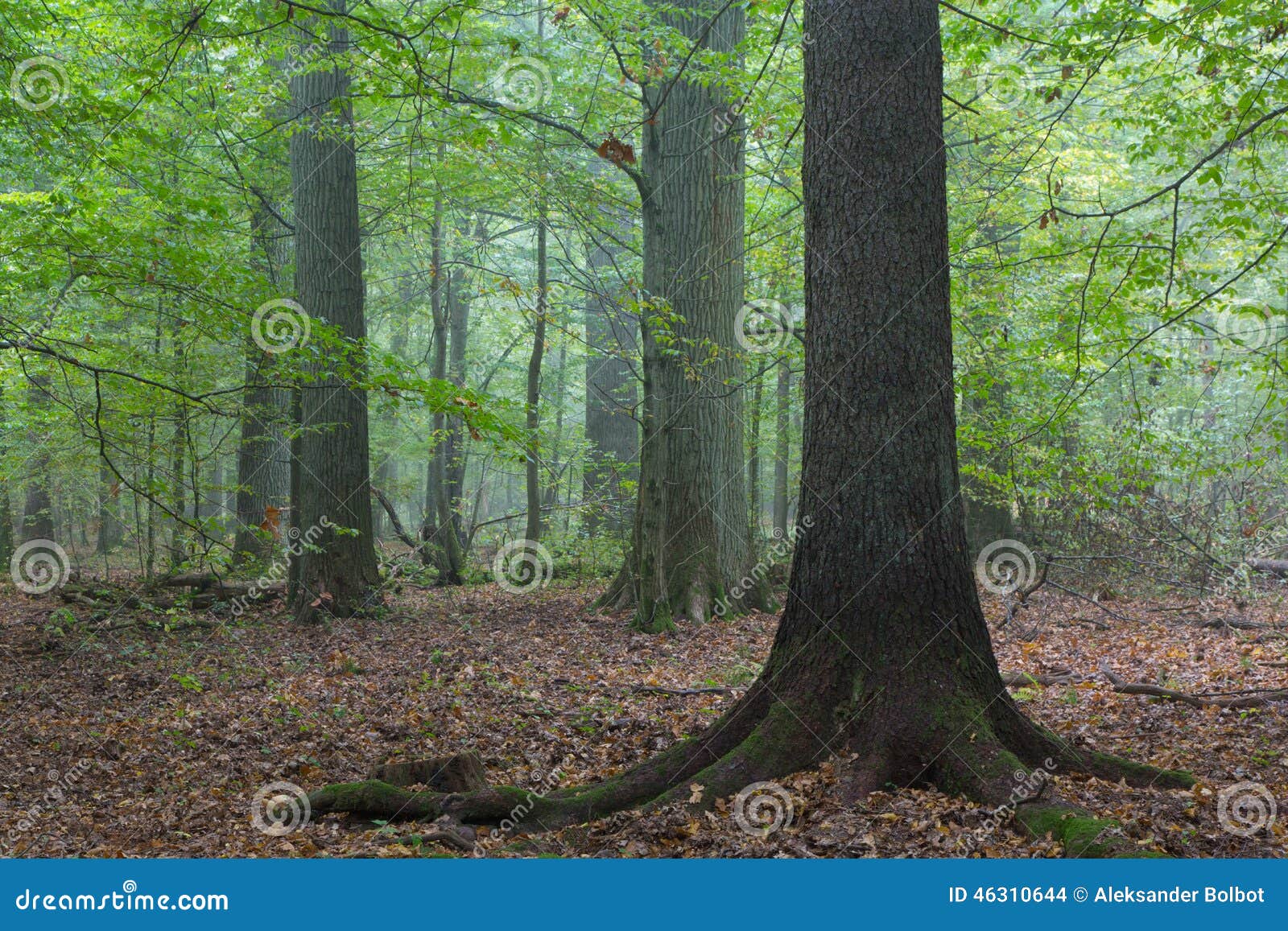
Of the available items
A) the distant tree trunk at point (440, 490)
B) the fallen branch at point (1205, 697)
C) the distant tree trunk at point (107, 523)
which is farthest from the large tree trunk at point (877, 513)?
the distant tree trunk at point (107, 523)

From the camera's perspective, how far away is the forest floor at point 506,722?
13.5 ft

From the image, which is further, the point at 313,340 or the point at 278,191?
the point at 278,191

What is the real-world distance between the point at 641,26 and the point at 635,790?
735cm

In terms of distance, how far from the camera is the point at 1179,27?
6492 mm

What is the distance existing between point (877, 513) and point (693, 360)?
20.8 feet

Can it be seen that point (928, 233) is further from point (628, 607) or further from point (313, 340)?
point (628, 607)

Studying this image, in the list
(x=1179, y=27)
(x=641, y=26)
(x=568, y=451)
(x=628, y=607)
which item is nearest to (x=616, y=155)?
(x=641, y=26)

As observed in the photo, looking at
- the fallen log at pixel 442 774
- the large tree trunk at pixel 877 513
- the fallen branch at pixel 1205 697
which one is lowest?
the fallen log at pixel 442 774

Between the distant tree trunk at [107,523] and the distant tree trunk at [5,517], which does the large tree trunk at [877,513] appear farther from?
the distant tree trunk at [5,517]

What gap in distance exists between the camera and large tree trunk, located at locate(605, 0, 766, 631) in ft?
33.9

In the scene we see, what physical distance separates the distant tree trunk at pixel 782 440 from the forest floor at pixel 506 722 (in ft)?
23.7

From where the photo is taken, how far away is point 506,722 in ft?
22.7

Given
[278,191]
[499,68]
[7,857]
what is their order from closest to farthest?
[7,857] → [499,68] → [278,191]

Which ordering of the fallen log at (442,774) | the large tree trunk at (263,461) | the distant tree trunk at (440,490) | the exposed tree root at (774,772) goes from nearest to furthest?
1. the exposed tree root at (774,772)
2. the fallen log at (442,774)
3. the large tree trunk at (263,461)
4. the distant tree trunk at (440,490)
